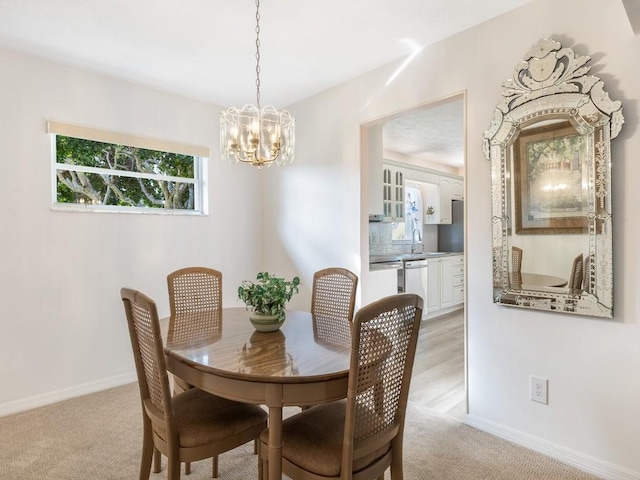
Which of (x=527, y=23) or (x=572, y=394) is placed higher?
(x=527, y=23)

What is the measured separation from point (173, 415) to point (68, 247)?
2121 millimetres

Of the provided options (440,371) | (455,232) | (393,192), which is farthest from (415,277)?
(455,232)

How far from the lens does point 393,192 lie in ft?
17.9

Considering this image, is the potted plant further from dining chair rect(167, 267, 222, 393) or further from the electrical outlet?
the electrical outlet

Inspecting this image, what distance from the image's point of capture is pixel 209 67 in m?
3.04

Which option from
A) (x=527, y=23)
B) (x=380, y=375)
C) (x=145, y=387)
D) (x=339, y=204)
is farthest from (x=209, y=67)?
(x=380, y=375)

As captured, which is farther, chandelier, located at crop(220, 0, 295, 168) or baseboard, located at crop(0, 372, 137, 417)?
baseboard, located at crop(0, 372, 137, 417)

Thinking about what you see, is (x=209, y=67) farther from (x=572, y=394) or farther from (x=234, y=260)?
(x=572, y=394)

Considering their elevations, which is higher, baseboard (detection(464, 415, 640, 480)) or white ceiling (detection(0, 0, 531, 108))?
white ceiling (detection(0, 0, 531, 108))

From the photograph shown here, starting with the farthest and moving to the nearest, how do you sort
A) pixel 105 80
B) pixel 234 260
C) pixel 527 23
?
pixel 234 260 → pixel 105 80 → pixel 527 23

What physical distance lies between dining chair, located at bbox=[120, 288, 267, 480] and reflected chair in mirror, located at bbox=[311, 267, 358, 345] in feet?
2.16

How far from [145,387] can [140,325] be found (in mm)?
326

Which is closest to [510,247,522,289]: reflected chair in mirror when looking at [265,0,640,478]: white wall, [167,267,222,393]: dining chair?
[265,0,640,478]: white wall

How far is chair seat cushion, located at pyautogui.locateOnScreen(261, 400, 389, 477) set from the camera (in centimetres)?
134
